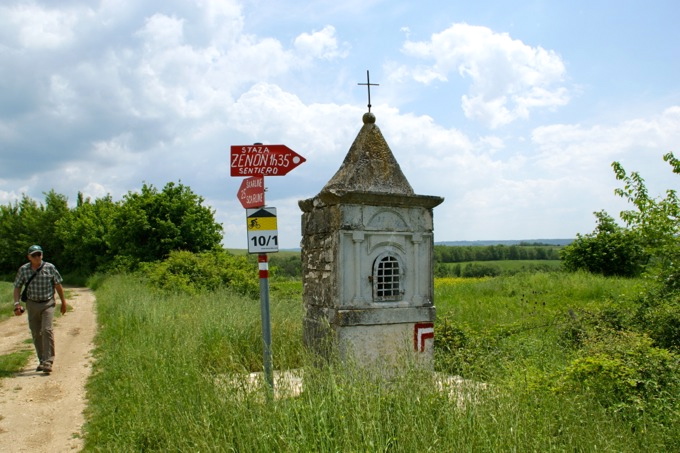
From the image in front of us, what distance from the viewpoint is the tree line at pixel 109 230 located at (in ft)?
90.8

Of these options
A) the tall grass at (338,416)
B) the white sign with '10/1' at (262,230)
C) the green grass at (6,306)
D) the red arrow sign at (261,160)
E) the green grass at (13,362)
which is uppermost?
the red arrow sign at (261,160)

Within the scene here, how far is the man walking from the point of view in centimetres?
927

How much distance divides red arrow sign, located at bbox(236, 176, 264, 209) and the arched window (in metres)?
2.07

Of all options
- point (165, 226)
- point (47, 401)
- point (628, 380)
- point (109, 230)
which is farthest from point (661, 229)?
point (109, 230)

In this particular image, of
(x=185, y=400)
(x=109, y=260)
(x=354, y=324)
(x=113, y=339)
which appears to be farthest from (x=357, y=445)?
(x=109, y=260)

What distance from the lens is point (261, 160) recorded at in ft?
19.4

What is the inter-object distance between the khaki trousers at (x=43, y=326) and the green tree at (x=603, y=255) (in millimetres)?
21869

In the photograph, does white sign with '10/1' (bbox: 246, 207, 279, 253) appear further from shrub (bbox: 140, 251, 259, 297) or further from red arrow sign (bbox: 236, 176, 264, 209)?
shrub (bbox: 140, 251, 259, 297)

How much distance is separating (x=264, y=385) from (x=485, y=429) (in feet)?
7.06

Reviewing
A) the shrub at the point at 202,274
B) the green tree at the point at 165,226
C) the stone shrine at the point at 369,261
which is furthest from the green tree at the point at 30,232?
the stone shrine at the point at 369,261

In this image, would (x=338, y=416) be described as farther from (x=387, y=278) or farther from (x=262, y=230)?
(x=387, y=278)

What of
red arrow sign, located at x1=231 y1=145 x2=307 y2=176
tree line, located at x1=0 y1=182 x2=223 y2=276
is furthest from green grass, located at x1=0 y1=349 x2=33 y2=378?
tree line, located at x1=0 y1=182 x2=223 y2=276

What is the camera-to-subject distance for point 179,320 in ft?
34.0

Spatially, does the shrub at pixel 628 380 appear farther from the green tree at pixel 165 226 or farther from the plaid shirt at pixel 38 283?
the green tree at pixel 165 226
